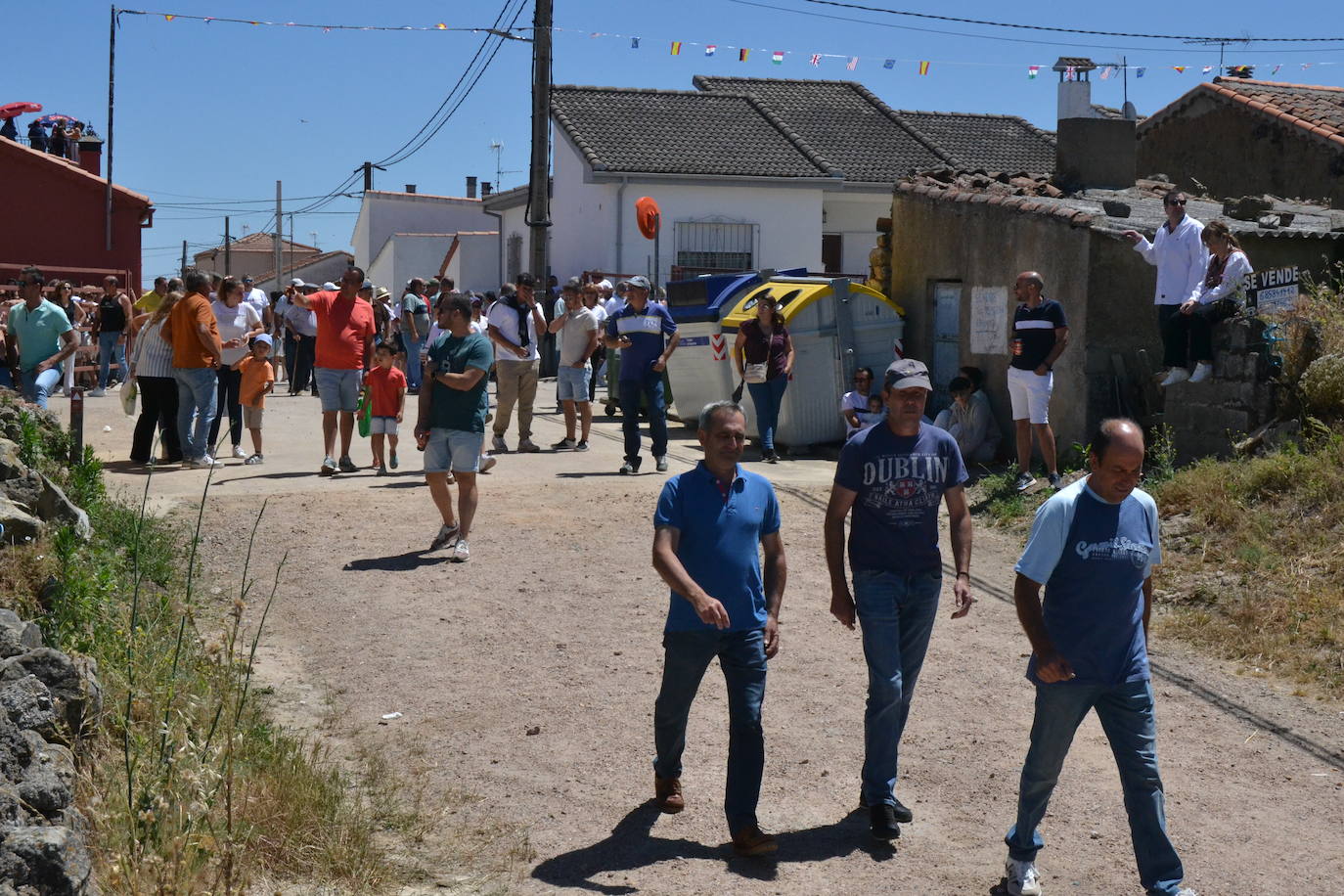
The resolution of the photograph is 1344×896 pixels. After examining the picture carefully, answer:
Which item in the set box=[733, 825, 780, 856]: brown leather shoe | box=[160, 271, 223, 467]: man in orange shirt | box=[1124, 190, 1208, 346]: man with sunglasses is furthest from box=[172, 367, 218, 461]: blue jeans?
box=[733, 825, 780, 856]: brown leather shoe

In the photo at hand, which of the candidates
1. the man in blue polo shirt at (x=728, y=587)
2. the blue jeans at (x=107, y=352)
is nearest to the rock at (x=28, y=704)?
the man in blue polo shirt at (x=728, y=587)

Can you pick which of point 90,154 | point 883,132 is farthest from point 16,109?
point 883,132

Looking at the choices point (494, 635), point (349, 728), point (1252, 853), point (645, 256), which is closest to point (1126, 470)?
point (1252, 853)

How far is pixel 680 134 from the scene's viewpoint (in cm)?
3203

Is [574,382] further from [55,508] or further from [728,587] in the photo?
[728,587]

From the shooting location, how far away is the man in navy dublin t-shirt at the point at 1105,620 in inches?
182

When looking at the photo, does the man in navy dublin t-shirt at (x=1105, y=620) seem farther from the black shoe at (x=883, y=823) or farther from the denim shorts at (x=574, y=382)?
the denim shorts at (x=574, y=382)

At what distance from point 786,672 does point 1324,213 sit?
33.5 ft

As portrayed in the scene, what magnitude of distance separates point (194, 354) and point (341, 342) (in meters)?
1.33

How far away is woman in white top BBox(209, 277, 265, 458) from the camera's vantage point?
528 inches

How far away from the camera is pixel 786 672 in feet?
25.0

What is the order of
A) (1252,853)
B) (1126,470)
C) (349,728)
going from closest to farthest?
(1126,470), (1252,853), (349,728)

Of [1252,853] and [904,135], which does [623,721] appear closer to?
[1252,853]

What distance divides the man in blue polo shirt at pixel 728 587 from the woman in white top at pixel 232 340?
895cm
